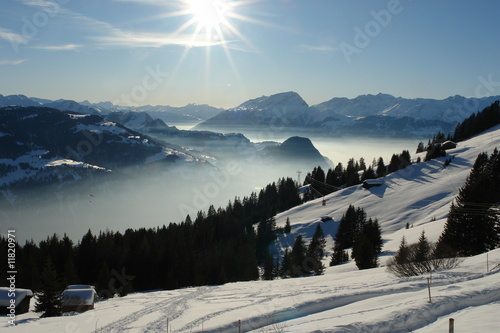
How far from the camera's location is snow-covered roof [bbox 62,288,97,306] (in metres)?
33.8

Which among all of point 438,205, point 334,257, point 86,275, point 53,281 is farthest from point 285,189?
point 53,281

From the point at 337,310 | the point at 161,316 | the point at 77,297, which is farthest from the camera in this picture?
the point at 77,297

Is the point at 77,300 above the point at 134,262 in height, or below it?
above

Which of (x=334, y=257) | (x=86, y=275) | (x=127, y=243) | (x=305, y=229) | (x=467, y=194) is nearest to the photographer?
(x=467, y=194)

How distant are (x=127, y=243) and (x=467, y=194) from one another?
195 ft

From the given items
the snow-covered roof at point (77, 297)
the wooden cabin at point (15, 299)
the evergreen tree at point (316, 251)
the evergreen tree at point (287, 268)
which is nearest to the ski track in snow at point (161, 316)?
the snow-covered roof at point (77, 297)

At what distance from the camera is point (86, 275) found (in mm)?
63938

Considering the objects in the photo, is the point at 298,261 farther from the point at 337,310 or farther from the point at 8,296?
the point at 337,310

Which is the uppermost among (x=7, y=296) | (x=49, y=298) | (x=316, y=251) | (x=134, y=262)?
(x=7, y=296)

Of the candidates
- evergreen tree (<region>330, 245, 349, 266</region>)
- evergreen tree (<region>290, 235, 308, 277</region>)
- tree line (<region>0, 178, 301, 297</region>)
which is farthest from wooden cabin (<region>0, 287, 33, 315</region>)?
evergreen tree (<region>330, 245, 349, 266</region>)

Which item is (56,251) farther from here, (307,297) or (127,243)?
(307,297)

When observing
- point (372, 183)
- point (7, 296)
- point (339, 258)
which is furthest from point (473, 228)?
point (372, 183)

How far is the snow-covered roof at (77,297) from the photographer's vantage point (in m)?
33.8

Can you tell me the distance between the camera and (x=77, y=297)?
3397cm
